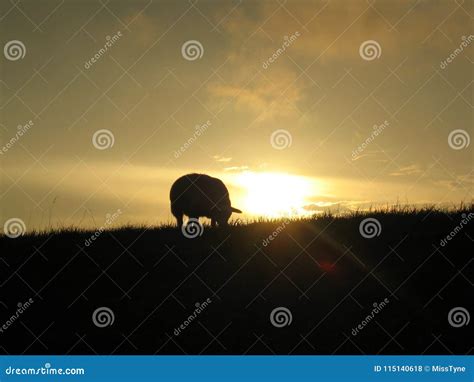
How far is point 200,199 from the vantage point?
16.3 meters

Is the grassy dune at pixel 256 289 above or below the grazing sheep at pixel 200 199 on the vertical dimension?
below

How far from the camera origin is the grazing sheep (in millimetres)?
16312

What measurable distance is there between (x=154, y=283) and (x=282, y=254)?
2.26m

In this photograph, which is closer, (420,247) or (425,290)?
(425,290)

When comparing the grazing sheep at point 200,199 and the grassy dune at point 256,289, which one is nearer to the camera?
the grassy dune at point 256,289

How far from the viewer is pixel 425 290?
8.92 meters

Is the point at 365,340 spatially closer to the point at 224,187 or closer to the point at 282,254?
the point at 282,254

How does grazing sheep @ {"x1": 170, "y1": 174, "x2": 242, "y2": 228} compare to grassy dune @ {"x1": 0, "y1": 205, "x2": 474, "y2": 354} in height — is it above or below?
above

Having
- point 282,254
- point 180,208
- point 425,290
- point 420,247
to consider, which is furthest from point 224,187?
point 425,290

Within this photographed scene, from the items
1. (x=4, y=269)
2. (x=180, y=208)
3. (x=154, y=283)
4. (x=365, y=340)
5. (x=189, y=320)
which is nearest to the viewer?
(x=365, y=340)

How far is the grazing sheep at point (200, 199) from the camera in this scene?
53.5ft

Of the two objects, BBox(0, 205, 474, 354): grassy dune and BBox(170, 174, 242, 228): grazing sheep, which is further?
BBox(170, 174, 242, 228): grazing sheep

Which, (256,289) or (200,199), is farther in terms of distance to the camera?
(200,199)

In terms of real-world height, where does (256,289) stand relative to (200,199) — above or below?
below
